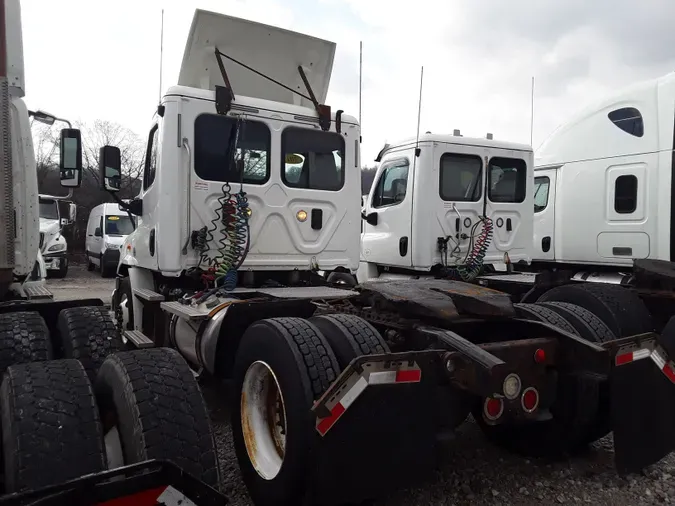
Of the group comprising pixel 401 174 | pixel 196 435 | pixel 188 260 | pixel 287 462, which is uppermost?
pixel 401 174

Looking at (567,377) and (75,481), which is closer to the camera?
(75,481)

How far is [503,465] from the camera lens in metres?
3.84

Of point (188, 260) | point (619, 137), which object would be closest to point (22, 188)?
point (188, 260)

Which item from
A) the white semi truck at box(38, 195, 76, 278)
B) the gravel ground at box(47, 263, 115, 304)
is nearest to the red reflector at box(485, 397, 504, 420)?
the gravel ground at box(47, 263, 115, 304)

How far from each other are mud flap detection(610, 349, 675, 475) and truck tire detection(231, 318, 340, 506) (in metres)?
1.54

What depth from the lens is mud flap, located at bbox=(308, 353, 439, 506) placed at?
251cm

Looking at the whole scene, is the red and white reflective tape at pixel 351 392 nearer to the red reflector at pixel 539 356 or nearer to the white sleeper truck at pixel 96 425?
the white sleeper truck at pixel 96 425

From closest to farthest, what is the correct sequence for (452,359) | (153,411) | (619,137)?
(153,411), (452,359), (619,137)

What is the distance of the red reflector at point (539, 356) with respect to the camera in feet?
9.62

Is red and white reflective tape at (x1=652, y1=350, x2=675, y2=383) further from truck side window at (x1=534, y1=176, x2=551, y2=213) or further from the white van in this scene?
the white van

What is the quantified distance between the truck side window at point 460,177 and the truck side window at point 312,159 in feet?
5.58

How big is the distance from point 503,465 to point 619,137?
14.8ft

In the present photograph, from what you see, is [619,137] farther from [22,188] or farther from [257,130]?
[22,188]

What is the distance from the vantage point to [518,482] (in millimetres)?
3602
